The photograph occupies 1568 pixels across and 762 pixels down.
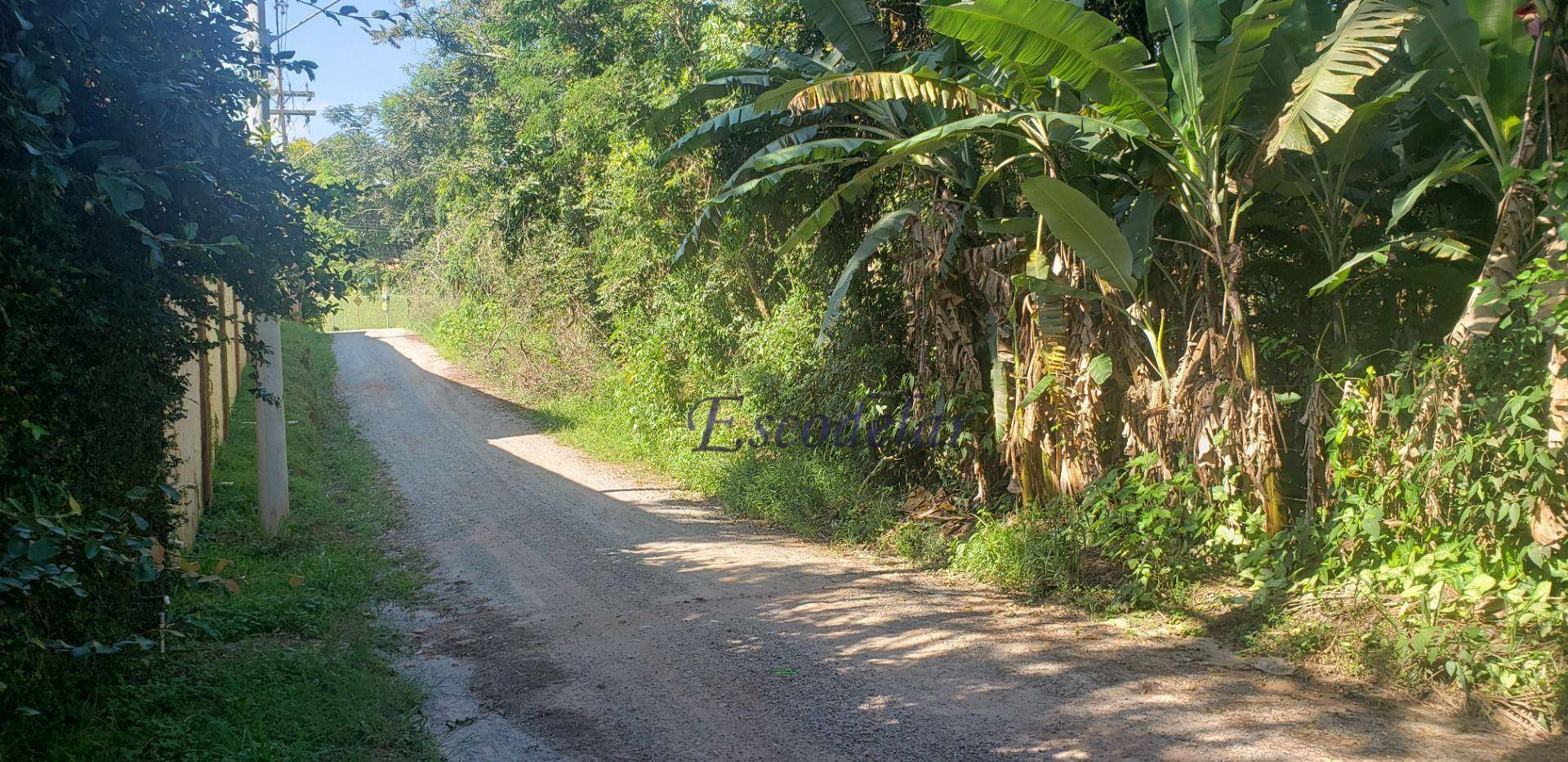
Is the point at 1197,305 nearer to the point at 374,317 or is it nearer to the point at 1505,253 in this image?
the point at 1505,253

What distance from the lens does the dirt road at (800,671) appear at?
191 inches

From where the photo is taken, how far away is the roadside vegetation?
17.7ft

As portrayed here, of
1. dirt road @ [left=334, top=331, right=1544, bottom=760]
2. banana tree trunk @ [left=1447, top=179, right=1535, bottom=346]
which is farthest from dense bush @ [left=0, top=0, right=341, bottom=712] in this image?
banana tree trunk @ [left=1447, top=179, right=1535, bottom=346]

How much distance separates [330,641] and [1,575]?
320 centimetres

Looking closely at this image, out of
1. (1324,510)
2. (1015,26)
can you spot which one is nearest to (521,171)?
(1015,26)

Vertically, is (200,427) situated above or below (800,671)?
above

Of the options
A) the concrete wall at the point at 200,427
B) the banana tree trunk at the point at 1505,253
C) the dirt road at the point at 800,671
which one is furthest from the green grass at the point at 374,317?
the banana tree trunk at the point at 1505,253

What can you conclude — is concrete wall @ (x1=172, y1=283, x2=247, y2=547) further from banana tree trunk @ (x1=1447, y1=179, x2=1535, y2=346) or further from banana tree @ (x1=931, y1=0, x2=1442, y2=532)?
banana tree trunk @ (x1=1447, y1=179, x2=1535, y2=346)

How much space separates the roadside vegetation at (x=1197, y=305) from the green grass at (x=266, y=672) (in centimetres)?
284

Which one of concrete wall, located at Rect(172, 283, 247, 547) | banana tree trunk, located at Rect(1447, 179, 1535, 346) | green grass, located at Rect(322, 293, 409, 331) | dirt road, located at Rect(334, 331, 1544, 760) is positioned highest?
green grass, located at Rect(322, 293, 409, 331)

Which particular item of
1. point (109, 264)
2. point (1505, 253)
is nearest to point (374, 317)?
point (109, 264)

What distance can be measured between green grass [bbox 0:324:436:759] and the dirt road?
39 centimetres

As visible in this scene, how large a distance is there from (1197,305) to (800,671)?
3.73 metres

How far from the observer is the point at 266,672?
5.61 meters
